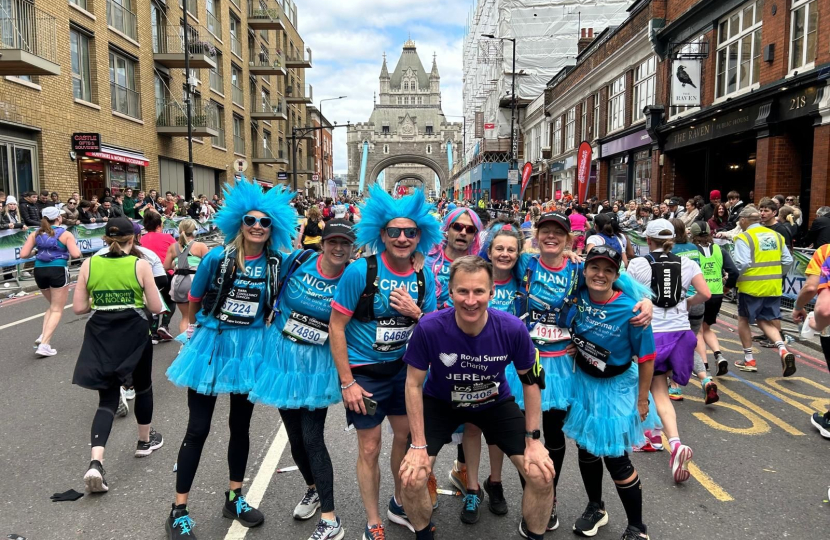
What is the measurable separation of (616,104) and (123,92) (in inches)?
761

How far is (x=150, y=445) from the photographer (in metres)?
4.62

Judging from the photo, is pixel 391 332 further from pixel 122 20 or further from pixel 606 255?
pixel 122 20

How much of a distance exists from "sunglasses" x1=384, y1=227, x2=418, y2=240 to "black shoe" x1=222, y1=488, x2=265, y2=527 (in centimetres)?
188

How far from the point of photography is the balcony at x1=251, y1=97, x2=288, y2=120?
38250mm

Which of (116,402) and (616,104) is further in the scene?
(616,104)

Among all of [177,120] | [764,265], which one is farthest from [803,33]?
[177,120]

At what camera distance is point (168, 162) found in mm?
25234

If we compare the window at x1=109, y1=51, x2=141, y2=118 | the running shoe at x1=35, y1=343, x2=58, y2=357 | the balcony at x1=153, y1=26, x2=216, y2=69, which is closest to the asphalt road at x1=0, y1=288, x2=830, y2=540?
the running shoe at x1=35, y1=343, x2=58, y2=357

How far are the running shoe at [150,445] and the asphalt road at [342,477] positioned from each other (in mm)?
60

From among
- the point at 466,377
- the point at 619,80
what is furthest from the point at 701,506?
the point at 619,80

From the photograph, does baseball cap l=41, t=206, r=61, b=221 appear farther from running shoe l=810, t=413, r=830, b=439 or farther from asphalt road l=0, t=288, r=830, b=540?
running shoe l=810, t=413, r=830, b=439

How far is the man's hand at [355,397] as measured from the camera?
3150mm

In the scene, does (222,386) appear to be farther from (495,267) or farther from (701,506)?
Answer: (701,506)

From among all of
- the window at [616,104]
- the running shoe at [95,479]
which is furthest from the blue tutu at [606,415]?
the window at [616,104]
